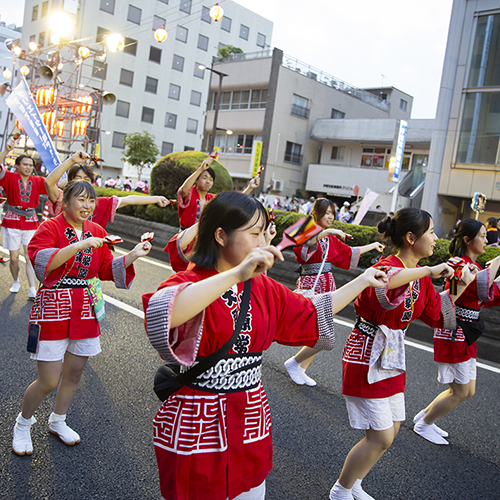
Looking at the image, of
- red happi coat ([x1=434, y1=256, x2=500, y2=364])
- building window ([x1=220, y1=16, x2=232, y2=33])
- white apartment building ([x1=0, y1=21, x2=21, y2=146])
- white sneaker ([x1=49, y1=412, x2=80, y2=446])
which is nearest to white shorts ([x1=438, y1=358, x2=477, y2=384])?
red happi coat ([x1=434, y1=256, x2=500, y2=364])

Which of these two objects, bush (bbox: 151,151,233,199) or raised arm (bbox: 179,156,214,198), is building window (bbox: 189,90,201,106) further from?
raised arm (bbox: 179,156,214,198)

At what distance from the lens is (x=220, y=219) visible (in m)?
1.79

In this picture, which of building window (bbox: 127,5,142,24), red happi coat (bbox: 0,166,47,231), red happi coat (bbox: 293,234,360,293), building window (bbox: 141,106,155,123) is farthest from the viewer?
building window (bbox: 141,106,155,123)

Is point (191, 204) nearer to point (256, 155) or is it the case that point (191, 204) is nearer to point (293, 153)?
point (256, 155)

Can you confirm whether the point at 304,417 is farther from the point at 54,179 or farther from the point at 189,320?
the point at 54,179

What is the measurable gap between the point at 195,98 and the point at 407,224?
46659 millimetres

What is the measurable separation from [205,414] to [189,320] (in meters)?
0.43

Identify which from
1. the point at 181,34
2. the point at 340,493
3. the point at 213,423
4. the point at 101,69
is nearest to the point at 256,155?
the point at 101,69

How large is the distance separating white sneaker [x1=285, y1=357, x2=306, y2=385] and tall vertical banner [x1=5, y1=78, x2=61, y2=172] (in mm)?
4751

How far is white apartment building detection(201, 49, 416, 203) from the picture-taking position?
30.8 meters

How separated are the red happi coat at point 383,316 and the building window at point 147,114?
140 feet

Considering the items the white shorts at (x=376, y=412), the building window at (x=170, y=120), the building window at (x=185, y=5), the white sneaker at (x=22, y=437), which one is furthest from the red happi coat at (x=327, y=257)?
the building window at (x=185, y=5)

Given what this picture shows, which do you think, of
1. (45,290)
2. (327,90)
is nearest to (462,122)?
(327,90)

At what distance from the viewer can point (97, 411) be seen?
3.55 m
